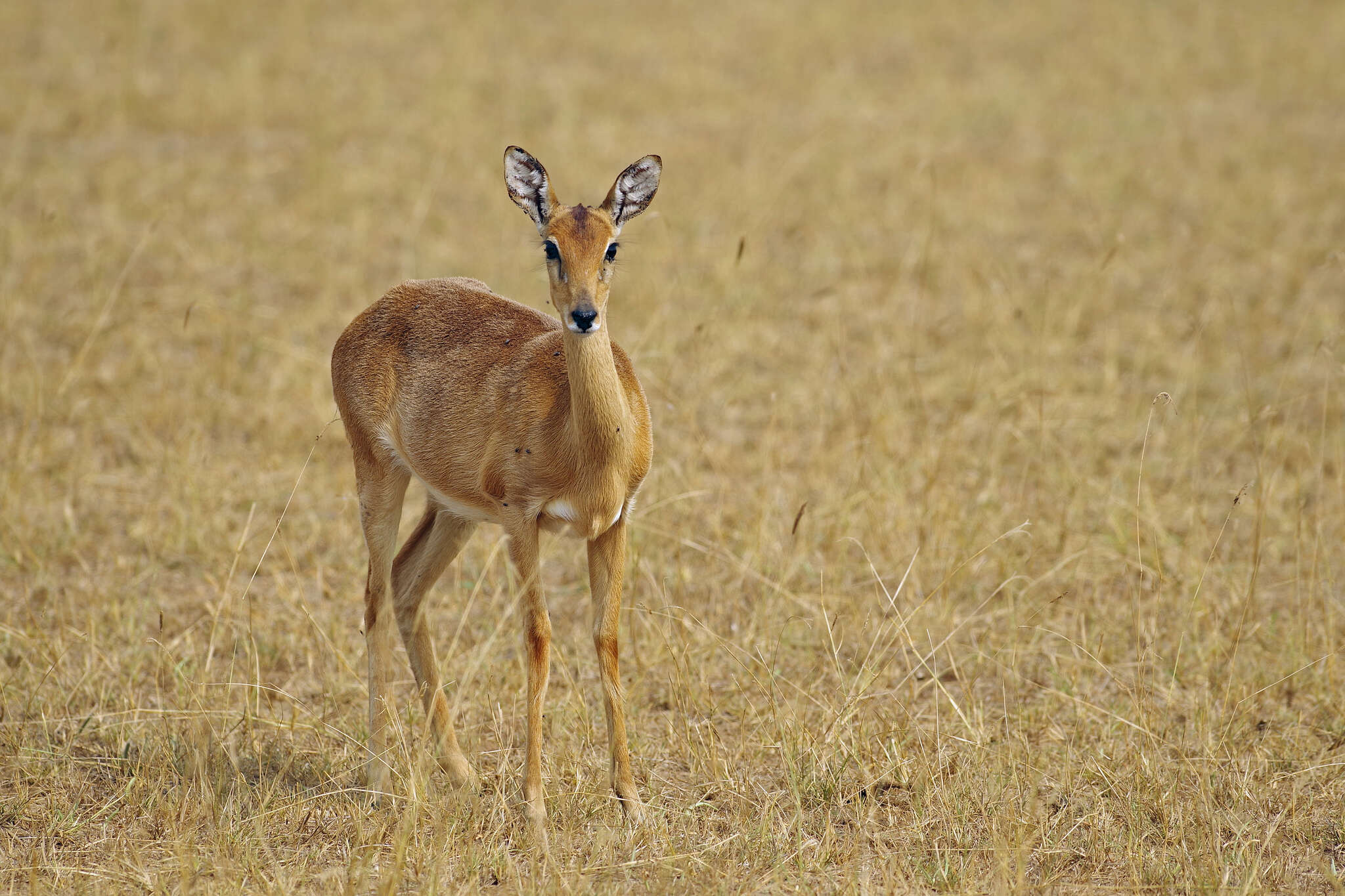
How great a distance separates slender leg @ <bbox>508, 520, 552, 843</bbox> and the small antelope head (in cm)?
71

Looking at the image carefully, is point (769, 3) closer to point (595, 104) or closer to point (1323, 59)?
point (595, 104)

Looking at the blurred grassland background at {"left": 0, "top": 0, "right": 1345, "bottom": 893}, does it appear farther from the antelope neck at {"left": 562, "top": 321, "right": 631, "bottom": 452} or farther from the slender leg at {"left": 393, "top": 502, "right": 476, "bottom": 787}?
the antelope neck at {"left": 562, "top": 321, "right": 631, "bottom": 452}

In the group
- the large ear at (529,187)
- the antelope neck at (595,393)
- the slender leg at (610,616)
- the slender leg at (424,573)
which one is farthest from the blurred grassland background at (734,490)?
the antelope neck at (595,393)

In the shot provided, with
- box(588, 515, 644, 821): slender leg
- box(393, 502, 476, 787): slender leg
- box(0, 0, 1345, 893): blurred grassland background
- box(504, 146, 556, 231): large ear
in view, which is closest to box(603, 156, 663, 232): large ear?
box(504, 146, 556, 231): large ear

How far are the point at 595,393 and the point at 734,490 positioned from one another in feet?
9.67

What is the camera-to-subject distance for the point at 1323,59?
666 inches

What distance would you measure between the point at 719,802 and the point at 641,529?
2122mm

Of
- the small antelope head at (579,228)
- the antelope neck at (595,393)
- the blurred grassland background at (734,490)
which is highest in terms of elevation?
the small antelope head at (579,228)

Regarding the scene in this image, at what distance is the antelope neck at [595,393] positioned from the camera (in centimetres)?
396

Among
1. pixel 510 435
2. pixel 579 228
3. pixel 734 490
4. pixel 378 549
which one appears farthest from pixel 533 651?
pixel 734 490

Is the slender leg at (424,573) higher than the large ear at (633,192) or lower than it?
lower

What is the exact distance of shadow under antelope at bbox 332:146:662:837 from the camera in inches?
158

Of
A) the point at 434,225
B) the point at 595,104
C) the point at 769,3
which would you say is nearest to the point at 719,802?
the point at 434,225

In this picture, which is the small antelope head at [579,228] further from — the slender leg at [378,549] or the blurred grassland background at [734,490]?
the slender leg at [378,549]
